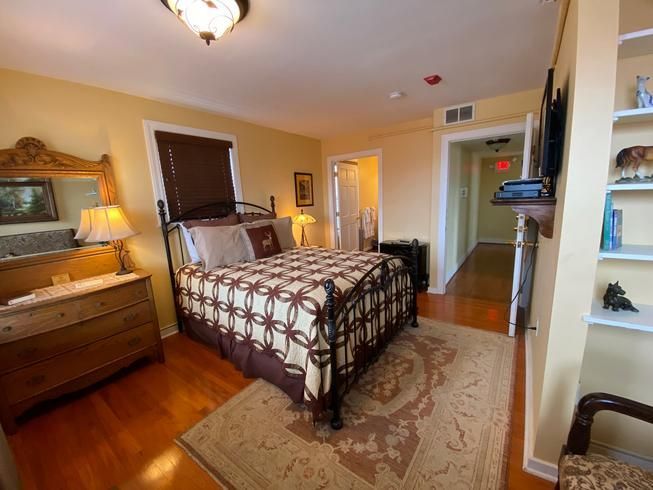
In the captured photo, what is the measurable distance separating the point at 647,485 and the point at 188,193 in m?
3.58

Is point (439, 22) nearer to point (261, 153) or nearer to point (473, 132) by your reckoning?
point (473, 132)

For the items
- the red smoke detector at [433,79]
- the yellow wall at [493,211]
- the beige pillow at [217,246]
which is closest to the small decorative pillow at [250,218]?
the beige pillow at [217,246]

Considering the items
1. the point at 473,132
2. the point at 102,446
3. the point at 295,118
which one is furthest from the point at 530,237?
the point at 102,446

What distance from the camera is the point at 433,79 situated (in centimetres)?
243

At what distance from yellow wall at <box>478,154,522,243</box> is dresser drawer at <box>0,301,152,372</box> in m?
7.12

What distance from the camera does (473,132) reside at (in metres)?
3.16

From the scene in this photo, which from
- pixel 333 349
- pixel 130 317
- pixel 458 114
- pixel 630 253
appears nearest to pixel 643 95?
pixel 630 253

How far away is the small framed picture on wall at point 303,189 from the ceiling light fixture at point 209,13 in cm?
289

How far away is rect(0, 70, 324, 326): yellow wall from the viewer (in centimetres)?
197

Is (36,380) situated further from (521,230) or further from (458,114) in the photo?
(458,114)

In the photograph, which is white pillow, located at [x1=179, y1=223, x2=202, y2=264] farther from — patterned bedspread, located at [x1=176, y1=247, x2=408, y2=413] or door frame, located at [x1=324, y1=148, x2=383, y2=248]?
door frame, located at [x1=324, y1=148, x2=383, y2=248]

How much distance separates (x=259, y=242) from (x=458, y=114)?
281cm

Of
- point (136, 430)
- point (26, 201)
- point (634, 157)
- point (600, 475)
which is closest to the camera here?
point (600, 475)

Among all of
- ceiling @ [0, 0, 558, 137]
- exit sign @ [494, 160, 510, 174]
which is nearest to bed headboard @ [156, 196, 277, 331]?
ceiling @ [0, 0, 558, 137]
